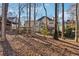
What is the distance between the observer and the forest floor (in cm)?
223

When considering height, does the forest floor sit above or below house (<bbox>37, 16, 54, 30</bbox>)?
below

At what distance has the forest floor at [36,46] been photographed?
2227 mm

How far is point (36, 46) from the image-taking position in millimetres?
2252

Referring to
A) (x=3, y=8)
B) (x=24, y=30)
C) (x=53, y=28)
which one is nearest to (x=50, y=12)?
(x=53, y=28)

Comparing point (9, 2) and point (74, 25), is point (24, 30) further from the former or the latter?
point (74, 25)

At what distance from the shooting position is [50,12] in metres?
2.25

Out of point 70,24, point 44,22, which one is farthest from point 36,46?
point 70,24

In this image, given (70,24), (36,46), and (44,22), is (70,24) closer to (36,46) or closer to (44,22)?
(44,22)

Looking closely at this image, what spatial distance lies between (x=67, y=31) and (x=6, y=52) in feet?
1.95

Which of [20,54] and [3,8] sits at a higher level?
[3,8]

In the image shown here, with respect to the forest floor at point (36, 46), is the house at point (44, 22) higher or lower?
higher

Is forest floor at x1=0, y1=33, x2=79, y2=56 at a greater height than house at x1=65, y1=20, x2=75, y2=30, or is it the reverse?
house at x1=65, y1=20, x2=75, y2=30

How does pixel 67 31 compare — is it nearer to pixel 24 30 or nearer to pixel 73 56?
pixel 73 56

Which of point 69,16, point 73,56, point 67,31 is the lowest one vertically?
point 73,56
